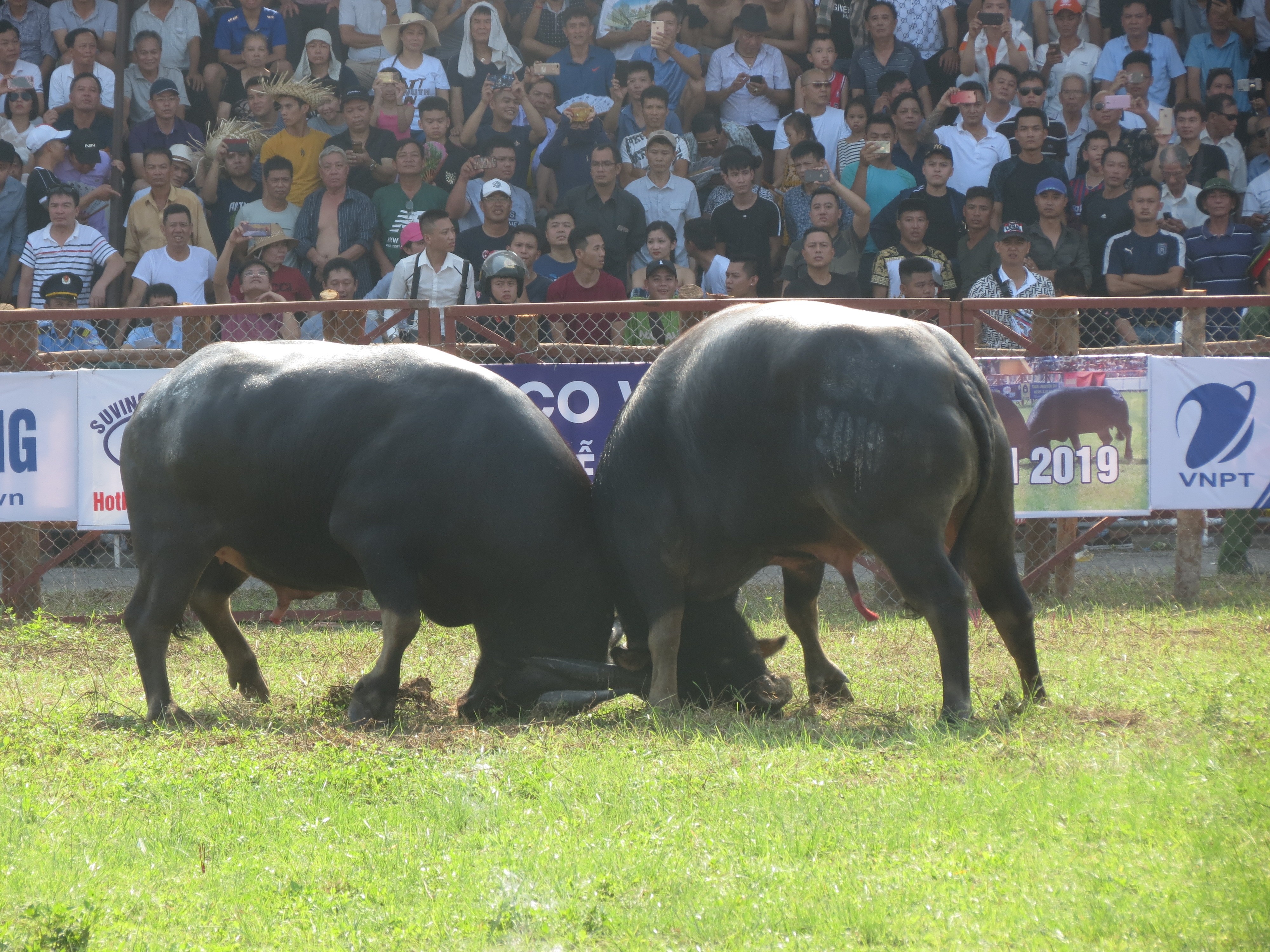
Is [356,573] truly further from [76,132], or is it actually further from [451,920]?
[76,132]

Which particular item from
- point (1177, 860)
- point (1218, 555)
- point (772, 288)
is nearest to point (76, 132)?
point (772, 288)

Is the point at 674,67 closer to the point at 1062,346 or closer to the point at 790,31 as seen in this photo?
the point at 790,31

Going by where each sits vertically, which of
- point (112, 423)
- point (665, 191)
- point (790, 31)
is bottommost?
point (112, 423)

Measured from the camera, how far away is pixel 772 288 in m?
12.1

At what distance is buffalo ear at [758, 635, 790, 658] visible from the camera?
6.18 metres

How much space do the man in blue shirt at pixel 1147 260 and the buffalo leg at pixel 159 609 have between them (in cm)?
789

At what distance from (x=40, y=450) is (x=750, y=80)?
24.4ft

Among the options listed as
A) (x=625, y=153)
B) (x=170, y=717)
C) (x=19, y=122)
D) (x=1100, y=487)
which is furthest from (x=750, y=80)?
(x=170, y=717)

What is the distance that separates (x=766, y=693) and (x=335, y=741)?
185 centimetres

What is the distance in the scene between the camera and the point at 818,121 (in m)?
12.7

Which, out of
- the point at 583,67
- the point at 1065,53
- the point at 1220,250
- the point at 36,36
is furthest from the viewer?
the point at 36,36

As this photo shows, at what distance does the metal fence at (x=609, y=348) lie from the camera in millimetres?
8891

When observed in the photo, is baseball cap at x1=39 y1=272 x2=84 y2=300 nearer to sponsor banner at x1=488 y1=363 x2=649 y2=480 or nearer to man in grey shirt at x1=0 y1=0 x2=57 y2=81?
man in grey shirt at x1=0 y1=0 x2=57 y2=81

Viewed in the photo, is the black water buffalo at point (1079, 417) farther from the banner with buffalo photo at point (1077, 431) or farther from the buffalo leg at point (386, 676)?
the buffalo leg at point (386, 676)
